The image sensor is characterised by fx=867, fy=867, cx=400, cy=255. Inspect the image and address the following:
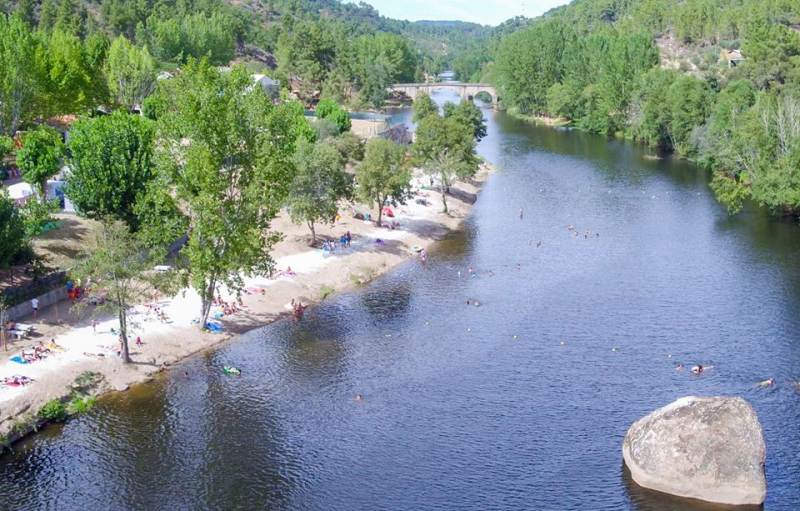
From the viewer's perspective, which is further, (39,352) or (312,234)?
(312,234)

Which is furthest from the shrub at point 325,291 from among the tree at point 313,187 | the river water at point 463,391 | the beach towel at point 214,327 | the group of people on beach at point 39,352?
the group of people on beach at point 39,352

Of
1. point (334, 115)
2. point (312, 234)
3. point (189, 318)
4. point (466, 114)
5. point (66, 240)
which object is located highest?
point (334, 115)

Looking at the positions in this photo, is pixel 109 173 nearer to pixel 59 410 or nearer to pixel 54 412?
pixel 59 410

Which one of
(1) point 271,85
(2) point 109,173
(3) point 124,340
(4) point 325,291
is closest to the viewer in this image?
(3) point 124,340

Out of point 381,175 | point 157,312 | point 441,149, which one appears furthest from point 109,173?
point 441,149

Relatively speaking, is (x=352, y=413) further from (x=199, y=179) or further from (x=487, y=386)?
(x=199, y=179)

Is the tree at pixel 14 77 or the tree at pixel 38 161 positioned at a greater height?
the tree at pixel 14 77

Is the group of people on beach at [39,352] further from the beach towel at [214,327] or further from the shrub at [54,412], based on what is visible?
the beach towel at [214,327]
